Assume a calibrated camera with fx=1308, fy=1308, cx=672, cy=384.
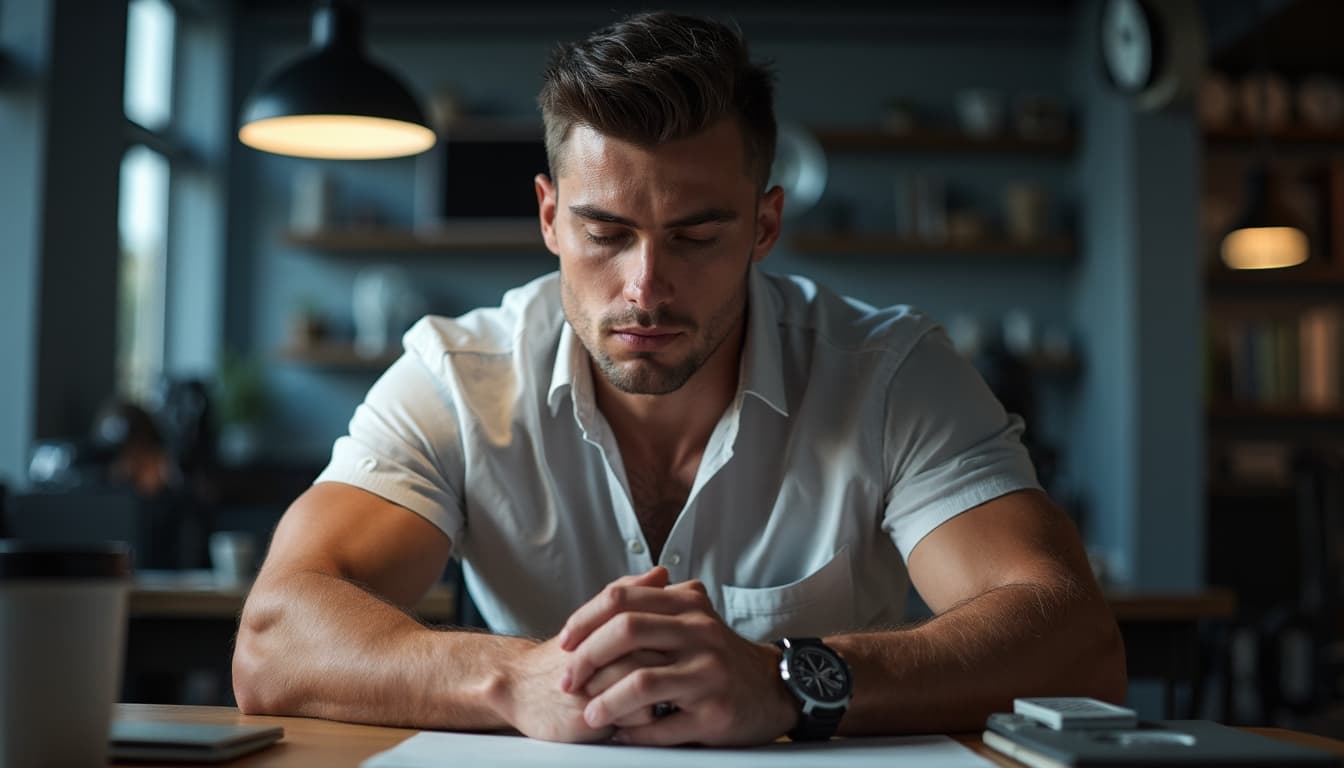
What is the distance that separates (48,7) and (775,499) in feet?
12.1

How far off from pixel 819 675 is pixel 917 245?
4.96 meters

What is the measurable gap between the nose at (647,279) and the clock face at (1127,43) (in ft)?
12.4

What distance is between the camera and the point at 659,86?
147 cm

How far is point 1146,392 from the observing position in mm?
5238

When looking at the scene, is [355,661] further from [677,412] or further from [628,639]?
[677,412]

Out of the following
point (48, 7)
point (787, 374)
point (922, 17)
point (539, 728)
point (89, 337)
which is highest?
point (922, 17)

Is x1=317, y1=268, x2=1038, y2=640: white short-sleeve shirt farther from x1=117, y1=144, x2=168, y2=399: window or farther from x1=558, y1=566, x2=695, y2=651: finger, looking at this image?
x1=117, y1=144, x2=168, y2=399: window

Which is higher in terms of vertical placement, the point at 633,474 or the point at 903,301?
the point at 903,301

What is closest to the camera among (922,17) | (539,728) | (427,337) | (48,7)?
(539,728)

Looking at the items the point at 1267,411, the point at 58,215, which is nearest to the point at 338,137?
the point at 58,215

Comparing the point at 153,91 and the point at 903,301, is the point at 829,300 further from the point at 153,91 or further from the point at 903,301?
the point at 153,91

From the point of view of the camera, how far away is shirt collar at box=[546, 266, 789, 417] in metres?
1.62

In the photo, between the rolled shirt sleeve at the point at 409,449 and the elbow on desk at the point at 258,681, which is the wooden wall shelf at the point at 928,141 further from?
the elbow on desk at the point at 258,681

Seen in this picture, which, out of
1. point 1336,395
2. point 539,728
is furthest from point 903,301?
point 539,728
